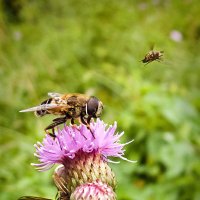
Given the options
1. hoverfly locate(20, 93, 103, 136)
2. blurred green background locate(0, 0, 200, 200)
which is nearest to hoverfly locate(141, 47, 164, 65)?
blurred green background locate(0, 0, 200, 200)

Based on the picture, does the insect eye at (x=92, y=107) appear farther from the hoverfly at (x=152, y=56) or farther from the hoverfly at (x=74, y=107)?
the hoverfly at (x=152, y=56)

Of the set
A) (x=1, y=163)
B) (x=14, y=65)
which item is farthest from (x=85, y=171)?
(x=14, y=65)

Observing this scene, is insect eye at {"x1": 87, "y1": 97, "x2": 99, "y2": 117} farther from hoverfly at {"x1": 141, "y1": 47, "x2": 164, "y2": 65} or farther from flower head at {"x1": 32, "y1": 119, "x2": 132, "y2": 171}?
hoverfly at {"x1": 141, "y1": 47, "x2": 164, "y2": 65}

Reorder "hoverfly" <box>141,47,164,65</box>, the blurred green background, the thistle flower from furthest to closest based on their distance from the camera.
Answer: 1. the blurred green background
2. "hoverfly" <box>141,47,164,65</box>
3. the thistle flower

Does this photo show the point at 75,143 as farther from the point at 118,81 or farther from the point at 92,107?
the point at 118,81

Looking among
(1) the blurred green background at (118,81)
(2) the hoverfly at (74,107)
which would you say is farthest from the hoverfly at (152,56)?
(2) the hoverfly at (74,107)

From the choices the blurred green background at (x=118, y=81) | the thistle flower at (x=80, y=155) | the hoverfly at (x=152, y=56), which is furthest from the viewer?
the blurred green background at (x=118, y=81)
